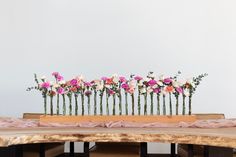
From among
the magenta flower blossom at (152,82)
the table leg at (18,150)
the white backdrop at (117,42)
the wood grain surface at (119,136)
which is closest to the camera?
the wood grain surface at (119,136)

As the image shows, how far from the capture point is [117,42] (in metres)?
5.88

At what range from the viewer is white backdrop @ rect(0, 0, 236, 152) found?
225 inches

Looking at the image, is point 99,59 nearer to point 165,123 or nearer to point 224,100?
point 224,100

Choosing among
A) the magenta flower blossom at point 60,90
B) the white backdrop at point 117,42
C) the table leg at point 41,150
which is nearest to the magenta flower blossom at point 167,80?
the magenta flower blossom at point 60,90

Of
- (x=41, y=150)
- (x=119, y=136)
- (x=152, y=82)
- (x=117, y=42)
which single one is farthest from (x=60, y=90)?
(x=117, y=42)

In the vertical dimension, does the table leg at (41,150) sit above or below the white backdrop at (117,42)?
below

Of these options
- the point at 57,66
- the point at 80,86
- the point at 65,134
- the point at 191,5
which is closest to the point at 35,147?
the point at 80,86

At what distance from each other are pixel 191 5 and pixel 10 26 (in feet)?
8.63

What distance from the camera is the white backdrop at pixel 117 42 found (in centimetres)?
572

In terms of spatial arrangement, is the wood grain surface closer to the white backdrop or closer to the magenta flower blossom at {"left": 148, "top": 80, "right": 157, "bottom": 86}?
the magenta flower blossom at {"left": 148, "top": 80, "right": 157, "bottom": 86}

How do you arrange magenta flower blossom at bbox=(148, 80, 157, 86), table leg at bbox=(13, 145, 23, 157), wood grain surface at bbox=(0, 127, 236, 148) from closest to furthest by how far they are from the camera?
wood grain surface at bbox=(0, 127, 236, 148)
table leg at bbox=(13, 145, 23, 157)
magenta flower blossom at bbox=(148, 80, 157, 86)

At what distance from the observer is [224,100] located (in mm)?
5695

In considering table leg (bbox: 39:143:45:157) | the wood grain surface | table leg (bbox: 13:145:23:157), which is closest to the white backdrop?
table leg (bbox: 39:143:45:157)

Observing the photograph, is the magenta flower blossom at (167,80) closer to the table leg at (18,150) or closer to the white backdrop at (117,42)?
the table leg at (18,150)
